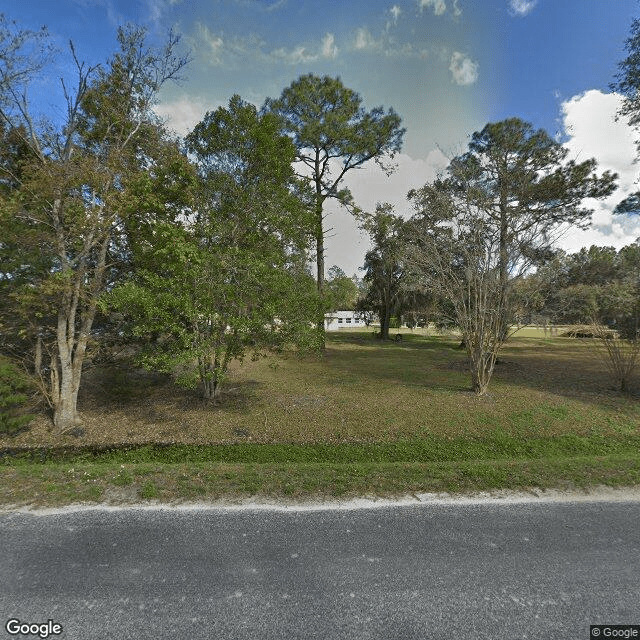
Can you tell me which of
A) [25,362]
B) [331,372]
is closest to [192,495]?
[25,362]

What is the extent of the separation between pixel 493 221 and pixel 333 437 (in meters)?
8.85

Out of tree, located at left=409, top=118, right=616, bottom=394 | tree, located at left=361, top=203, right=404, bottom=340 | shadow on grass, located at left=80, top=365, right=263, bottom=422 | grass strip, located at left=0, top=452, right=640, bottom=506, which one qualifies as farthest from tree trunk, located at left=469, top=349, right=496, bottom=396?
tree, located at left=361, top=203, right=404, bottom=340

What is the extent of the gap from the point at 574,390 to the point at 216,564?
443 inches

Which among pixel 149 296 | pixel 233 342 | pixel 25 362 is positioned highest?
pixel 149 296

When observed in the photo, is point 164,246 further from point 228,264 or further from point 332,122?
point 332,122

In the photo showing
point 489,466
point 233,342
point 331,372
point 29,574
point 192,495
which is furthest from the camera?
point 331,372

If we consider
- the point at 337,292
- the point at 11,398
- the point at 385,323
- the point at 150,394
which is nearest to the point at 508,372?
the point at 337,292

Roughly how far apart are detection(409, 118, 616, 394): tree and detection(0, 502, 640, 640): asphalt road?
20.7 feet

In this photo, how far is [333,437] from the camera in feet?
22.2

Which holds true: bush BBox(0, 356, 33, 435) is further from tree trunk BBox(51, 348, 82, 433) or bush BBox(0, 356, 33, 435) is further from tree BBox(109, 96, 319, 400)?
tree BBox(109, 96, 319, 400)

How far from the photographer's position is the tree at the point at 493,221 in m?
9.25

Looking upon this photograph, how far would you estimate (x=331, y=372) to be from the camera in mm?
13094

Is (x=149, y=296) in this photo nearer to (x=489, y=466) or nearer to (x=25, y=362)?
(x=25, y=362)

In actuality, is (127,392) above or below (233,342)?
→ below
